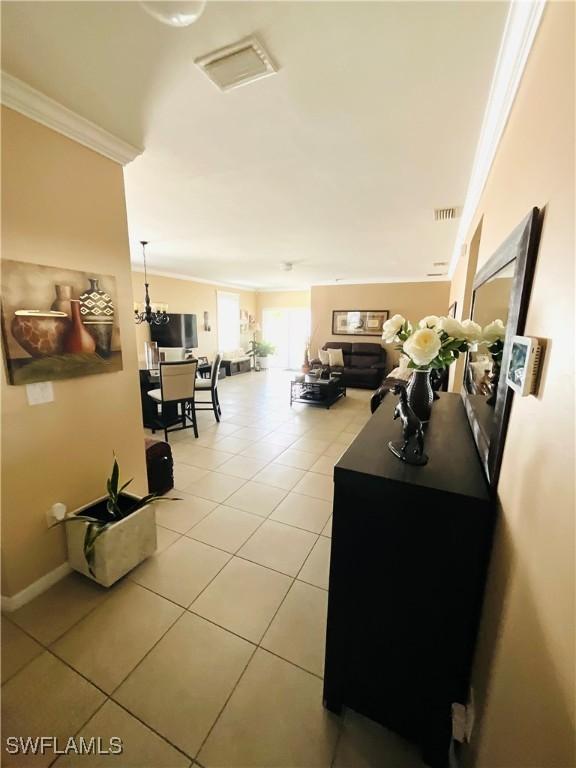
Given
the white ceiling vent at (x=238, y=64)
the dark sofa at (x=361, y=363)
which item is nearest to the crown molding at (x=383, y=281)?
the dark sofa at (x=361, y=363)

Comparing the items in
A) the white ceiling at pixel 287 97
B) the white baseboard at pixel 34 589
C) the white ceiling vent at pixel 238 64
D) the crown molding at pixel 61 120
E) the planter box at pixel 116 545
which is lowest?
the white baseboard at pixel 34 589

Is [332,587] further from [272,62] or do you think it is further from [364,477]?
[272,62]

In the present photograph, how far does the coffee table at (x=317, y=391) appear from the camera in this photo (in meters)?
5.46

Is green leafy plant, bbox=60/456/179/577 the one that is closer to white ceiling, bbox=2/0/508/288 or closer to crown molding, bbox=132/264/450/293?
white ceiling, bbox=2/0/508/288

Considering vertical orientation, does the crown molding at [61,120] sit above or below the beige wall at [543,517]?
above

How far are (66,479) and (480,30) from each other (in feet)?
9.33

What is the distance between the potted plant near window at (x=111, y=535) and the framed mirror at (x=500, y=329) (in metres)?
1.71

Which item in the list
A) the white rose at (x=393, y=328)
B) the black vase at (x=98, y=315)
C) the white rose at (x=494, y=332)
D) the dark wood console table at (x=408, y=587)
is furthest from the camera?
the black vase at (x=98, y=315)

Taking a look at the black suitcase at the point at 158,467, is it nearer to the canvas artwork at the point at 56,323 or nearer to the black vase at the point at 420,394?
the canvas artwork at the point at 56,323

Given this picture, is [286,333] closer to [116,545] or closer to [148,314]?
[148,314]

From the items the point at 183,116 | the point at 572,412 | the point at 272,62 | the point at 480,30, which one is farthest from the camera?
the point at 183,116

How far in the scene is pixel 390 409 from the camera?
1.77 m

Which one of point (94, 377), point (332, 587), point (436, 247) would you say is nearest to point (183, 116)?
point (94, 377)

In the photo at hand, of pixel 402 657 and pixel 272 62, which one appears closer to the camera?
pixel 402 657
